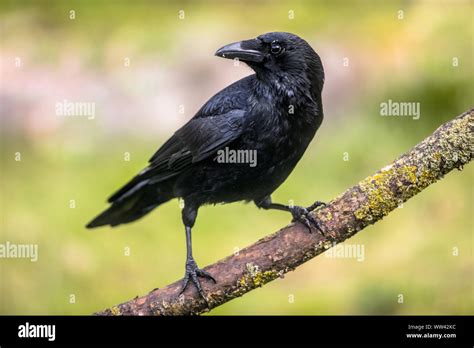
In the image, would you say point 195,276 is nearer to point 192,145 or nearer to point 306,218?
point 306,218

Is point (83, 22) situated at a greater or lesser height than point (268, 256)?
greater

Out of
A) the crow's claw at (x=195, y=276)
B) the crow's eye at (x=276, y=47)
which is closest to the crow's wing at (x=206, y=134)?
the crow's eye at (x=276, y=47)

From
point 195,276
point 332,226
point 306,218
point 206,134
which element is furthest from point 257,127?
point 195,276

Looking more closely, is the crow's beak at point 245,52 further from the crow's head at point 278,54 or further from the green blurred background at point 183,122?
the green blurred background at point 183,122

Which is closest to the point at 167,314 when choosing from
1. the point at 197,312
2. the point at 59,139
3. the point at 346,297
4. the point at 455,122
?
the point at 197,312

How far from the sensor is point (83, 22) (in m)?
8.05

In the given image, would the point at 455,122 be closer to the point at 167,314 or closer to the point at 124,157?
the point at 167,314

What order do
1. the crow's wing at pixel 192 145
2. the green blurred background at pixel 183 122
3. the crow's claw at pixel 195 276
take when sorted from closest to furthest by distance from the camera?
the crow's claw at pixel 195 276 < the crow's wing at pixel 192 145 < the green blurred background at pixel 183 122

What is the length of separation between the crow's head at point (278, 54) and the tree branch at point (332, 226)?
0.81 m

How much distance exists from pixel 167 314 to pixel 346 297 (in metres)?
2.73

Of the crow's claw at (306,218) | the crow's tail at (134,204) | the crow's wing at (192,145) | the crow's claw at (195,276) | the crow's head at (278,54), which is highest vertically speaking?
the crow's head at (278,54)

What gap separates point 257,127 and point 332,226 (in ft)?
2.47

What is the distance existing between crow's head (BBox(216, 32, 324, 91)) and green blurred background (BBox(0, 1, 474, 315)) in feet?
8.00

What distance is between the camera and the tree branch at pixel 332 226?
378 cm
